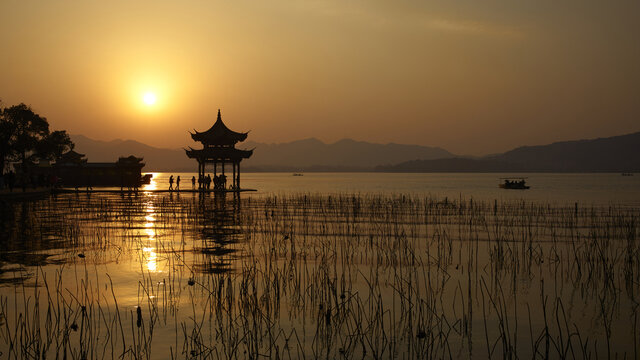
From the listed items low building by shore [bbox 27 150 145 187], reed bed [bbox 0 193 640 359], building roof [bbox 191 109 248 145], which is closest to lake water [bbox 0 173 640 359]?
reed bed [bbox 0 193 640 359]

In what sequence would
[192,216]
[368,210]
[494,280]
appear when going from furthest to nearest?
[368,210] < [192,216] < [494,280]

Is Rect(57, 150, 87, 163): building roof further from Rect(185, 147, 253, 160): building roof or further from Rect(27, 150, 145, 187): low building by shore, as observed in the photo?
Rect(185, 147, 253, 160): building roof

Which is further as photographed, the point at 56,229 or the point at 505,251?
the point at 56,229

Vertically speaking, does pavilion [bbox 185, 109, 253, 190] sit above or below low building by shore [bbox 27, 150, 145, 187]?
above

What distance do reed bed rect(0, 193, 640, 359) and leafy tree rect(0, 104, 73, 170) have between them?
3397cm

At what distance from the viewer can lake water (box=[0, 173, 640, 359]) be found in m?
8.27

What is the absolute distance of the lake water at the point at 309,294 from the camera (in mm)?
8273

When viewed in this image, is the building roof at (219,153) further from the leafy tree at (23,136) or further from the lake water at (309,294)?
the lake water at (309,294)

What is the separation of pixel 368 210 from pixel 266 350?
25989 mm

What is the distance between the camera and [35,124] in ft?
185

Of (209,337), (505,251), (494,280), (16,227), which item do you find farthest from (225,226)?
(209,337)

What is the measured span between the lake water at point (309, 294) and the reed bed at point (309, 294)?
5 centimetres

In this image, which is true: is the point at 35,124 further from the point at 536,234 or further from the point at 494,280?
the point at 494,280

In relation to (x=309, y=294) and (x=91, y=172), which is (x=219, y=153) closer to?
(x=91, y=172)
